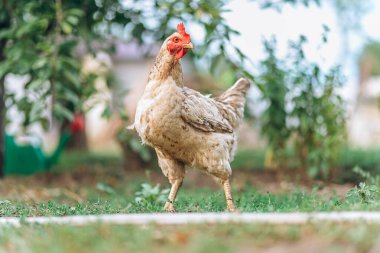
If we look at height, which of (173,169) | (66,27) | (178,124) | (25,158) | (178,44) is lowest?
(25,158)

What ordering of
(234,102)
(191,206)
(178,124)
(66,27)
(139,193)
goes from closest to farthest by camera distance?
(178,124) < (191,206) < (139,193) < (234,102) < (66,27)

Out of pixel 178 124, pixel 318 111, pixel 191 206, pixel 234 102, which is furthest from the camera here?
pixel 318 111

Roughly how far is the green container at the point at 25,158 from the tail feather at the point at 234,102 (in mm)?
5570

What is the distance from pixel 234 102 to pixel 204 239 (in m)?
3.25

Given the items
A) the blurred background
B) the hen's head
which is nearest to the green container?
the blurred background

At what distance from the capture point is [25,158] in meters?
12.0

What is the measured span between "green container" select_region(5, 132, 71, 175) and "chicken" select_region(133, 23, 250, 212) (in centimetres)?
616

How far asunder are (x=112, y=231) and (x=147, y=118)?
5.73ft

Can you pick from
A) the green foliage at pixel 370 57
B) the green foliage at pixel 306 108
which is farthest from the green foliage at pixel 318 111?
the green foliage at pixel 370 57

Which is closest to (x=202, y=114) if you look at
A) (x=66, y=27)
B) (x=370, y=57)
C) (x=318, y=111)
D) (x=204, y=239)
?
(x=204, y=239)

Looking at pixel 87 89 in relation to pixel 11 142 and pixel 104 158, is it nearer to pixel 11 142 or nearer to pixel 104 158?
pixel 11 142

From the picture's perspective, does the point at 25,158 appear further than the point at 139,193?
Yes

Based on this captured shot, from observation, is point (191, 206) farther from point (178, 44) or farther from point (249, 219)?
point (249, 219)

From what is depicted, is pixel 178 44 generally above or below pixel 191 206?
above
